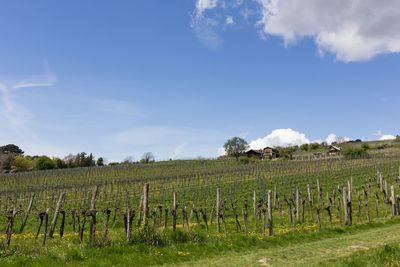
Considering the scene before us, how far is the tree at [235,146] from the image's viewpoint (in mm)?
144625

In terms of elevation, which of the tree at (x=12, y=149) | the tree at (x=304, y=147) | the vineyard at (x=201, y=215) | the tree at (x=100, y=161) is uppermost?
the tree at (x=12, y=149)

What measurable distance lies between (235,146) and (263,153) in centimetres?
1162

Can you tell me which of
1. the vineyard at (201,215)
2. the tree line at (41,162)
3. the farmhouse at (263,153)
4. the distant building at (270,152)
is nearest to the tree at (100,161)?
the tree line at (41,162)

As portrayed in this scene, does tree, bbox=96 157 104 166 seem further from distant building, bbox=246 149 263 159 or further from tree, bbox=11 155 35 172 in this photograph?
distant building, bbox=246 149 263 159

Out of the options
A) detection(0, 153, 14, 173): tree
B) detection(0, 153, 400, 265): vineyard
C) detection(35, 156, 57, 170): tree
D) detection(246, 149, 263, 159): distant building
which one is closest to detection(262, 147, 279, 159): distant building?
detection(246, 149, 263, 159): distant building

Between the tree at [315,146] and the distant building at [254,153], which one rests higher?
the tree at [315,146]

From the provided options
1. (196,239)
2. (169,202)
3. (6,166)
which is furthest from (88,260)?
(6,166)

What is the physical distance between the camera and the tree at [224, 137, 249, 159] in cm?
14462

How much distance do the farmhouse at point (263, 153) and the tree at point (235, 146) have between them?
452 centimetres

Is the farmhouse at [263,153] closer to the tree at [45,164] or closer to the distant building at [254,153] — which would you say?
the distant building at [254,153]

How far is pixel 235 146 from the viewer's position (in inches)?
5748

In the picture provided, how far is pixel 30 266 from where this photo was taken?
1240 cm

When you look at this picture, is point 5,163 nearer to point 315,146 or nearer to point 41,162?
point 41,162

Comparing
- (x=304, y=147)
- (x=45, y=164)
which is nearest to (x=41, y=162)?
(x=45, y=164)
